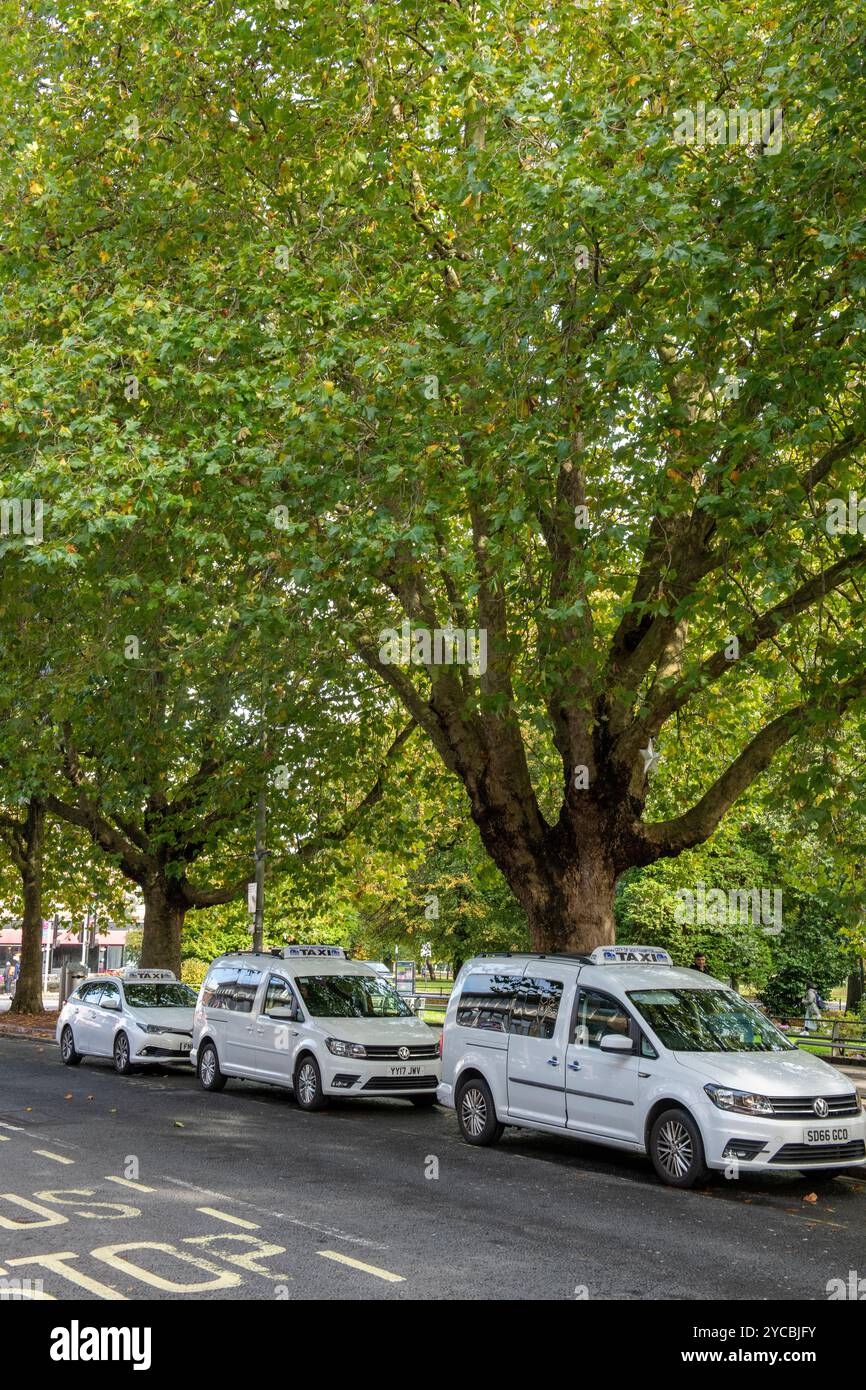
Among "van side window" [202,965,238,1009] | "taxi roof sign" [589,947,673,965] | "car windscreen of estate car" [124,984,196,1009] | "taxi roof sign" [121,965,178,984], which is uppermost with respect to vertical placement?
"taxi roof sign" [589,947,673,965]

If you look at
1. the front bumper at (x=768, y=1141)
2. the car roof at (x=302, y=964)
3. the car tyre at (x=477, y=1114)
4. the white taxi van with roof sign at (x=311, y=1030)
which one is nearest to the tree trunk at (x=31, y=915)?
the white taxi van with roof sign at (x=311, y=1030)

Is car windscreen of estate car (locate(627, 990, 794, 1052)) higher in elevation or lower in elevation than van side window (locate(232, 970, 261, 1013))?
higher

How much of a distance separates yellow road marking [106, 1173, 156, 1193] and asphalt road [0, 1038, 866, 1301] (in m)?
0.02

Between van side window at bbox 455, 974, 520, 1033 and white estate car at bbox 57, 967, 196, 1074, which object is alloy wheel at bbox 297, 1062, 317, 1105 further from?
white estate car at bbox 57, 967, 196, 1074

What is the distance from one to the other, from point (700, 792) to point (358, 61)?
12768 mm

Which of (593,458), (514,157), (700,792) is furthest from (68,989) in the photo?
(514,157)

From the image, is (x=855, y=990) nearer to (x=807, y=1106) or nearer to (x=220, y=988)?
(x=220, y=988)

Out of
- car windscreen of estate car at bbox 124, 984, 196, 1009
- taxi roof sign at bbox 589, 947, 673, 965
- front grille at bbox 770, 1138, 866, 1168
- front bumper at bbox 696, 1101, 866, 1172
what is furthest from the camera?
car windscreen of estate car at bbox 124, 984, 196, 1009

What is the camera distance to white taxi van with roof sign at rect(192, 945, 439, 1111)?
15312 mm

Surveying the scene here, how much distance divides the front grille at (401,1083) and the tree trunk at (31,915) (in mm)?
19469

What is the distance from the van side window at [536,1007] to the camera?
12391 mm

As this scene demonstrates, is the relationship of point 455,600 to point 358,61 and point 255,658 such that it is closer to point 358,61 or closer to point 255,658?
point 255,658

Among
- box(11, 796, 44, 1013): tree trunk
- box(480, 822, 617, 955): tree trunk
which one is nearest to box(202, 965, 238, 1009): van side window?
box(480, 822, 617, 955): tree trunk

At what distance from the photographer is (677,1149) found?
10.7 metres
